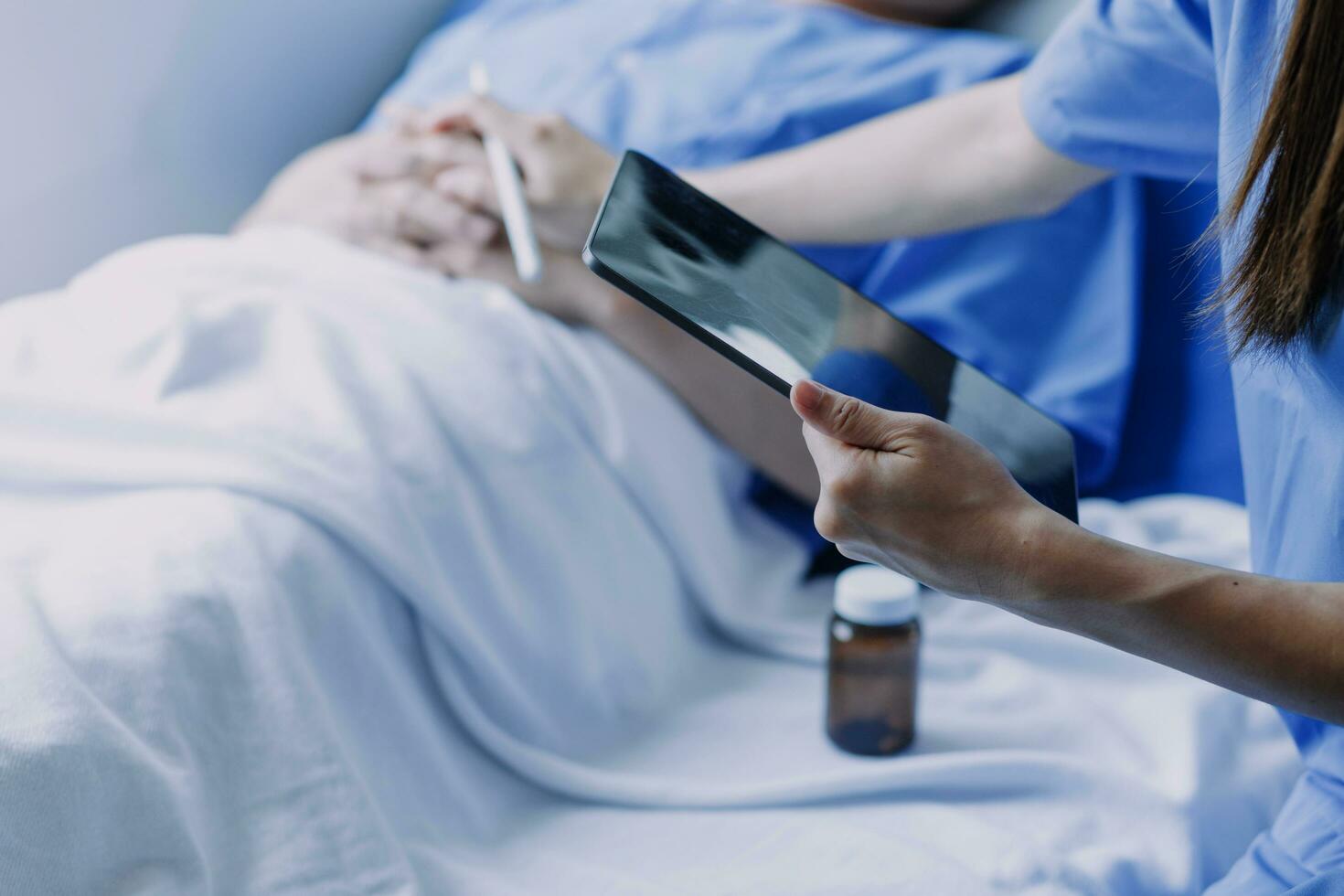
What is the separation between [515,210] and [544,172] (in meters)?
0.04

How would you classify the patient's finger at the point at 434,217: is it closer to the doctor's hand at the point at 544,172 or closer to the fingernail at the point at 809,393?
the doctor's hand at the point at 544,172

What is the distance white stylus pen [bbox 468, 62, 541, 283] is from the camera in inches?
32.2

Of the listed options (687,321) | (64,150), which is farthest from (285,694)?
(64,150)

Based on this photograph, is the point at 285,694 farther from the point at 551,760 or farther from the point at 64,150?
the point at 64,150

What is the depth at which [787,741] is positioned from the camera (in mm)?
780

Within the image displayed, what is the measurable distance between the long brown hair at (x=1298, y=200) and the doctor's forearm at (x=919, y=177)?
0.25m

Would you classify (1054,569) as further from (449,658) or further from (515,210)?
(515,210)

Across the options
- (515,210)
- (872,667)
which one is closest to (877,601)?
(872,667)

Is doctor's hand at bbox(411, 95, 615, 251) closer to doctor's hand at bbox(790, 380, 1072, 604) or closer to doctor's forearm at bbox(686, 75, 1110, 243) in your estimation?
doctor's forearm at bbox(686, 75, 1110, 243)

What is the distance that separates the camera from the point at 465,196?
2.98 ft

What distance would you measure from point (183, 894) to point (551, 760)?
24 centimetres

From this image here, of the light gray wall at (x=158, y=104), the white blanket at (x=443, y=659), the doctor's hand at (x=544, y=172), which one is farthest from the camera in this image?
the light gray wall at (x=158, y=104)

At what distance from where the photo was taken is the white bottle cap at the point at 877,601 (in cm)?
73

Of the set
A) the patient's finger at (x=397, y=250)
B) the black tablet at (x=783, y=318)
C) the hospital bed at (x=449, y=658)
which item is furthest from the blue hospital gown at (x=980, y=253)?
the black tablet at (x=783, y=318)
